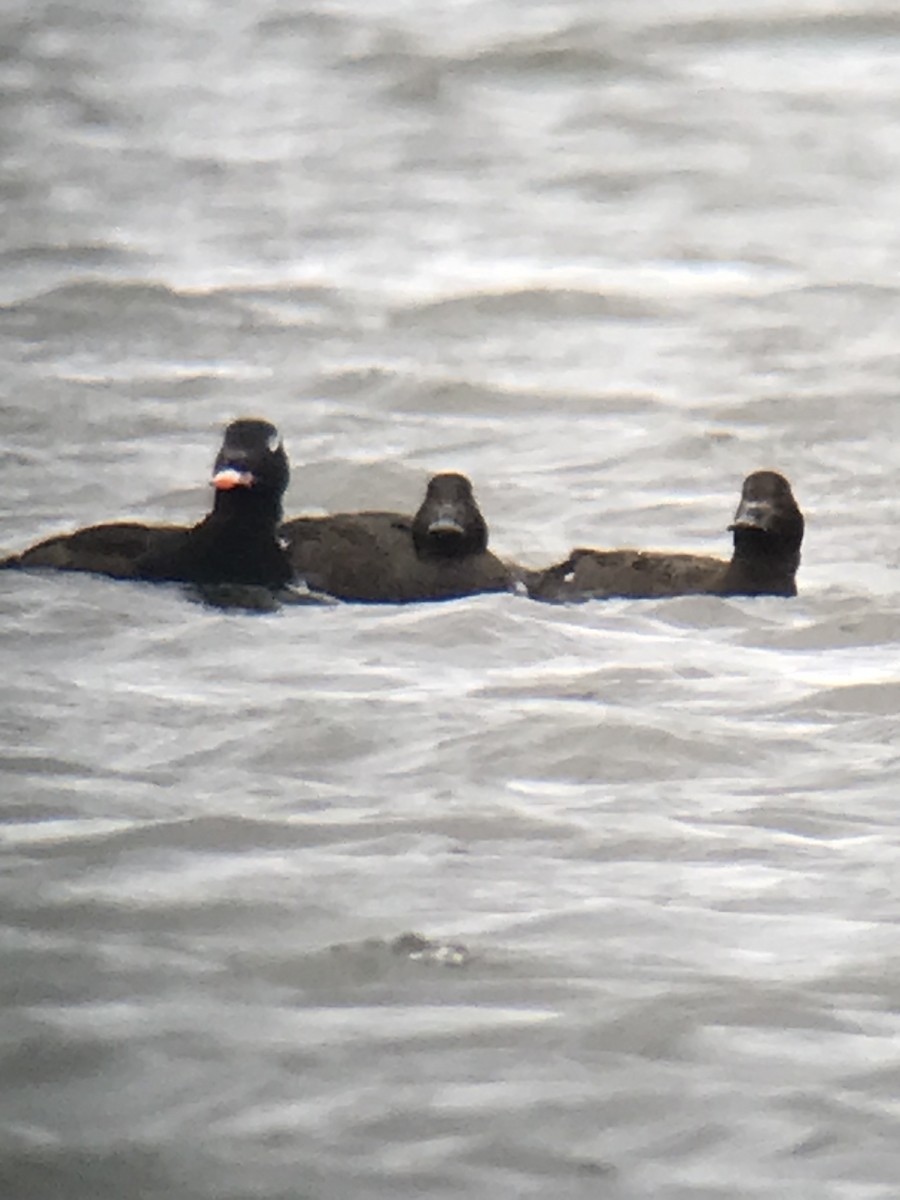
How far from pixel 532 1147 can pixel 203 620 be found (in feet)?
16.1

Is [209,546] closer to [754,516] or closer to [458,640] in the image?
[458,640]

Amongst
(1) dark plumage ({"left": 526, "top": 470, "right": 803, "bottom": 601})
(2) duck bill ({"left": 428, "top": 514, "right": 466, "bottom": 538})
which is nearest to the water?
(1) dark plumage ({"left": 526, "top": 470, "right": 803, "bottom": 601})

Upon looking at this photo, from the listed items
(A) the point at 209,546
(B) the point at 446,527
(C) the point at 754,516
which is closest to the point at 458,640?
(B) the point at 446,527

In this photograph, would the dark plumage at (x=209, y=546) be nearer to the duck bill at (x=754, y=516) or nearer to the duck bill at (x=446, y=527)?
the duck bill at (x=446, y=527)

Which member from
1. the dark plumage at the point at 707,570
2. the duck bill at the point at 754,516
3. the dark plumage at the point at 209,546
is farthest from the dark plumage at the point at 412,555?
the duck bill at the point at 754,516

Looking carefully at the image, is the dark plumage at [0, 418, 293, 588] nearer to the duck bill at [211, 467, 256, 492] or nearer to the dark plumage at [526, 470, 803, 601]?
the duck bill at [211, 467, 256, 492]

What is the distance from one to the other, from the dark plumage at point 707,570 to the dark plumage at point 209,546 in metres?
1.11

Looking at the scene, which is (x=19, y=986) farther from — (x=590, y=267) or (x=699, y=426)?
(x=590, y=267)

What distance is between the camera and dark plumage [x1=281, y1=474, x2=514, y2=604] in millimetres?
10797

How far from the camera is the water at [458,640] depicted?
5.83 metres

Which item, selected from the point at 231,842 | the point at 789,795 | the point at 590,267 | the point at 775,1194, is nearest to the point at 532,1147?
the point at 775,1194

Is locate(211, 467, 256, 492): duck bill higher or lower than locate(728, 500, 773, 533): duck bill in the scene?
higher

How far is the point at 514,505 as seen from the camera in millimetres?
13273

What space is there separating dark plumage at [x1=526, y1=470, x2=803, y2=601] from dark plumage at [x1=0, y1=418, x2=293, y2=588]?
3.66 feet
